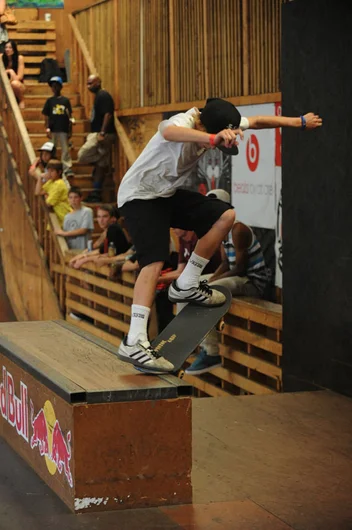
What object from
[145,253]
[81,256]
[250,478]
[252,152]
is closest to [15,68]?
[81,256]

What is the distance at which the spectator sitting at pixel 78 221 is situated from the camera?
12.7m

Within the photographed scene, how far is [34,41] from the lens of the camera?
18703mm

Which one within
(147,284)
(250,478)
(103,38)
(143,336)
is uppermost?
(103,38)

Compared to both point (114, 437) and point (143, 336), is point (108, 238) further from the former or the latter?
point (114, 437)

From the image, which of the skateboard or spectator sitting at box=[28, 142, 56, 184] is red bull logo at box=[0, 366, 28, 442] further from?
spectator sitting at box=[28, 142, 56, 184]

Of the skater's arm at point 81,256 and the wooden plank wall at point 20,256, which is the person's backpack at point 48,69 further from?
the skater's arm at point 81,256

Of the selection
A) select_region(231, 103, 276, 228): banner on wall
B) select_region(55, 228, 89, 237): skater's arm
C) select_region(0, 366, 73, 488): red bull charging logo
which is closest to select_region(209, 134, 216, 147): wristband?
select_region(0, 366, 73, 488): red bull charging logo

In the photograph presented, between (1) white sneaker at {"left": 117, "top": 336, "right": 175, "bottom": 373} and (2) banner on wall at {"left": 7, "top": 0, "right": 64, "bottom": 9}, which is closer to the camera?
(1) white sneaker at {"left": 117, "top": 336, "right": 175, "bottom": 373}

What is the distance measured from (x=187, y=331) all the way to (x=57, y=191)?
7285 millimetres

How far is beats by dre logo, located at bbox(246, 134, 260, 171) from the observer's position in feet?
31.9

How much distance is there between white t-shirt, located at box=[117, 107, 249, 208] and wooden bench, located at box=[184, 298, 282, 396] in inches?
103

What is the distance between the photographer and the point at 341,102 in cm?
704

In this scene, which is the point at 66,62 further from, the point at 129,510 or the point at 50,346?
the point at 129,510

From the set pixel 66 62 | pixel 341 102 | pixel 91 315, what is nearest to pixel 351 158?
pixel 341 102
